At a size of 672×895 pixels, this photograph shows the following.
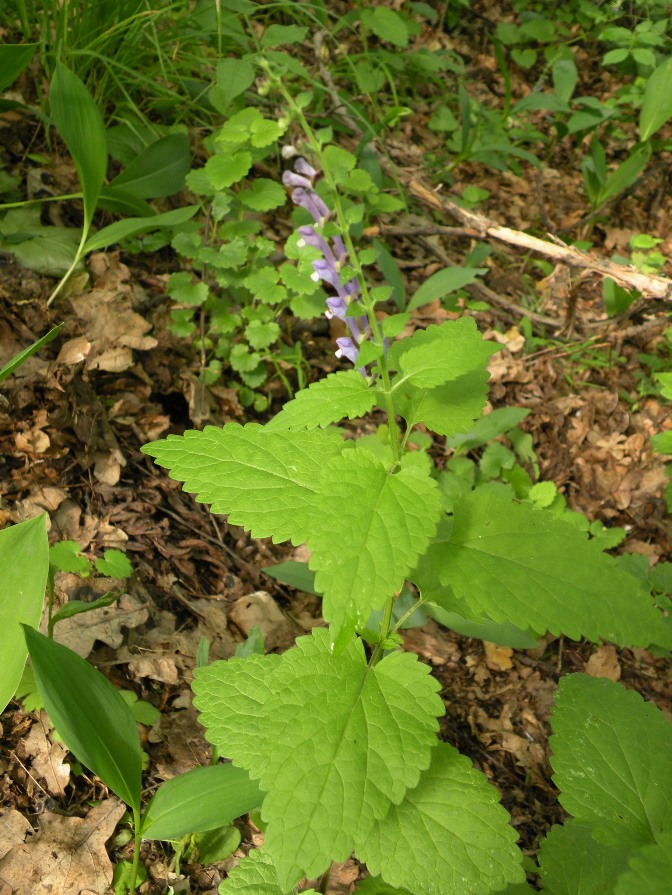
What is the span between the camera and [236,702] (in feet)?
4.35

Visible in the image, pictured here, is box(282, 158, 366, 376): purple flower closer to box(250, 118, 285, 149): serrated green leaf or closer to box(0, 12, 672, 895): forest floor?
box(250, 118, 285, 149): serrated green leaf

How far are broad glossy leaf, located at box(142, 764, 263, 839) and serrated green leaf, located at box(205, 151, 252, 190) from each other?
2.12 metres

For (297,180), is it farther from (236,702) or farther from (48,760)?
(48,760)

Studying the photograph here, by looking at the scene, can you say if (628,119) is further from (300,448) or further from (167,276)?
(300,448)

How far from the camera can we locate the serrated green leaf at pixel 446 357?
4.12 feet

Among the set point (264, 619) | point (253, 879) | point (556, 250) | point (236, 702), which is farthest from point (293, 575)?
point (556, 250)

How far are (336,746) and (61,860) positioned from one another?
851 mm

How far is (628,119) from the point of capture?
18.0 ft

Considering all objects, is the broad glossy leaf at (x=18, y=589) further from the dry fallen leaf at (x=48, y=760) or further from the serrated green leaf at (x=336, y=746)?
the serrated green leaf at (x=336, y=746)

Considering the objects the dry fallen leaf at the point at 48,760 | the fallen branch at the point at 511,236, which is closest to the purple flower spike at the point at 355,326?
the dry fallen leaf at the point at 48,760

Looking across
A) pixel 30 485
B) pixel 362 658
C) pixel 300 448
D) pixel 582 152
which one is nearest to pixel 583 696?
pixel 362 658

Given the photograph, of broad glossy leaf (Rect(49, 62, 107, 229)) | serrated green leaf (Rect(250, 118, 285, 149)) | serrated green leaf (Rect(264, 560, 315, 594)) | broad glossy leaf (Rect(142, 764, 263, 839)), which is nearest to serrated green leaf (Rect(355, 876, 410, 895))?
broad glossy leaf (Rect(142, 764, 263, 839))

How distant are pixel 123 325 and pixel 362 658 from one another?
1.80 meters

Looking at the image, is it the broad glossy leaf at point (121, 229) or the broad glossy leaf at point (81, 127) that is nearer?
the broad glossy leaf at point (81, 127)
